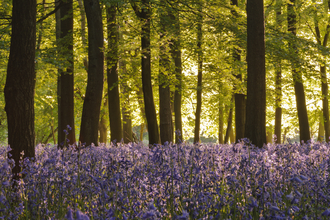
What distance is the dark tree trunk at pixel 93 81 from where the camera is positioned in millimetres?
10234

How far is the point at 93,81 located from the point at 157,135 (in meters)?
3.12

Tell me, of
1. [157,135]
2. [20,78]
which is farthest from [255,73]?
→ [20,78]

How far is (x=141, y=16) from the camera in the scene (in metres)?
12.2

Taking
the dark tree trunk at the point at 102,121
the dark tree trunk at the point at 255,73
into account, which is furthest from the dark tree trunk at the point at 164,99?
the dark tree trunk at the point at 102,121

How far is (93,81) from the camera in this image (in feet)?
33.5

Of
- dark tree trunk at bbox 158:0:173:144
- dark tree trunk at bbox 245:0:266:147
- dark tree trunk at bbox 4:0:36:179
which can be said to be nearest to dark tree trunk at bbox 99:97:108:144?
dark tree trunk at bbox 158:0:173:144

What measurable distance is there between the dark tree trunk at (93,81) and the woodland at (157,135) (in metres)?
0.03

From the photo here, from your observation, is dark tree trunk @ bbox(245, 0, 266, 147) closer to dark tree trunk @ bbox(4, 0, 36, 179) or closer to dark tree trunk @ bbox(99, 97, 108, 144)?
dark tree trunk @ bbox(4, 0, 36, 179)

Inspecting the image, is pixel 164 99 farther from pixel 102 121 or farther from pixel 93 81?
pixel 102 121

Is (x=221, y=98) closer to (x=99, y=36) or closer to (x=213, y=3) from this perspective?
(x=213, y=3)

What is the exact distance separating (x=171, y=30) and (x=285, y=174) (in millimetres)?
8684

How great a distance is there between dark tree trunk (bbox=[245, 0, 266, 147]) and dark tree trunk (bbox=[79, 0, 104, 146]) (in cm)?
458

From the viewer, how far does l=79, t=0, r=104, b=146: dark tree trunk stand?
33.6ft

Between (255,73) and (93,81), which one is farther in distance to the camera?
(93,81)
